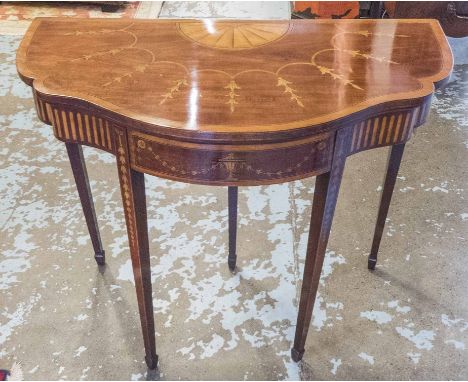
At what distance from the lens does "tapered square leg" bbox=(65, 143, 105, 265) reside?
1.36 meters

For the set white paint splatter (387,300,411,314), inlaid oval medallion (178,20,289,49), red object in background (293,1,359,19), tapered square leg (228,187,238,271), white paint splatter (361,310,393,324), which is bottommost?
white paint splatter (361,310,393,324)

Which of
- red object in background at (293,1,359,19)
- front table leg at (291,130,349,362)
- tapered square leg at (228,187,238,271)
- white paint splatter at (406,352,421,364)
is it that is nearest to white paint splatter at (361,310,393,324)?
white paint splatter at (406,352,421,364)

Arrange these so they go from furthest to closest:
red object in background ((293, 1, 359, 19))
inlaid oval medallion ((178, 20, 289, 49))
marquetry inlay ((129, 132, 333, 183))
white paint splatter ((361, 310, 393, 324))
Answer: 1. red object in background ((293, 1, 359, 19))
2. white paint splatter ((361, 310, 393, 324))
3. inlaid oval medallion ((178, 20, 289, 49))
4. marquetry inlay ((129, 132, 333, 183))

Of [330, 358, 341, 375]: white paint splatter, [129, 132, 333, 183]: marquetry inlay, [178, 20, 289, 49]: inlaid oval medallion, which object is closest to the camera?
[129, 132, 333, 183]: marquetry inlay

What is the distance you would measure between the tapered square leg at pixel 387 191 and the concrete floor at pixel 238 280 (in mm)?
64

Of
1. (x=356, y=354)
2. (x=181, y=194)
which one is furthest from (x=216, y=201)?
(x=356, y=354)

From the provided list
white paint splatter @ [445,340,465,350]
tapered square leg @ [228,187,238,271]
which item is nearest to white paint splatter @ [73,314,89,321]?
tapered square leg @ [228,187,238,271]

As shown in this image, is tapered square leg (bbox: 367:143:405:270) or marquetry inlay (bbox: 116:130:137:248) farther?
tapered square leg (bbox: 367:143:405:270)

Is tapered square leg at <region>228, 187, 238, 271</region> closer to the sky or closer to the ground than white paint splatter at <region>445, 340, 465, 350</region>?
closer to the sky

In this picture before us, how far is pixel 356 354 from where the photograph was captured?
53.1 inches

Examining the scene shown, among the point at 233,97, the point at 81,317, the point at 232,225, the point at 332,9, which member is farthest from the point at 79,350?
the point at 332,9

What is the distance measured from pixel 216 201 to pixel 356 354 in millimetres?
736

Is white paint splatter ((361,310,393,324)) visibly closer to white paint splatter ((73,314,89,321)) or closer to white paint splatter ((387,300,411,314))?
white paint splatter ((387,300,411,314))

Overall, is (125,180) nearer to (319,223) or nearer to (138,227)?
(138,227)
